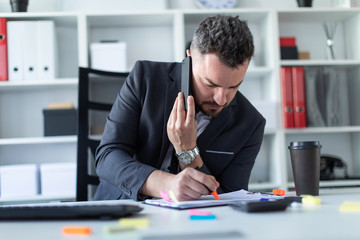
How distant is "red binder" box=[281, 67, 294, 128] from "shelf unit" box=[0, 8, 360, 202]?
0.11 ft

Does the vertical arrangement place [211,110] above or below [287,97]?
below

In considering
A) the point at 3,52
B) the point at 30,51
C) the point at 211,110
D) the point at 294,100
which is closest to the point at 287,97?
the point at 294,100

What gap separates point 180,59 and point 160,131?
1.34m

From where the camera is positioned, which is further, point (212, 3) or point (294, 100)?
point (212, 3)

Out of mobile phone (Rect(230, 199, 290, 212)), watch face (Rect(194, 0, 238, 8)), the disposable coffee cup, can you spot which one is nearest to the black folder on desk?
Answer: mobile phone (Rect(230, 199, 290, 212))

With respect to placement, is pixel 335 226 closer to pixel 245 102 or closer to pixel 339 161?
pixel 245 102

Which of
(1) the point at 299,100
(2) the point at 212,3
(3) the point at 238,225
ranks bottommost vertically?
(3) the point at 238,225

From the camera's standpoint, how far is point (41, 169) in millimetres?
2736

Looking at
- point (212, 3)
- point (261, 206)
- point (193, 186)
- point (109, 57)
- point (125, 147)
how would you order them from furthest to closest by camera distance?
point (212, 3), point (109, 57), point (125, 147), point (193, 186), point (261, 206)

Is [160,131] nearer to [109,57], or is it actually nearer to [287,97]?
[109,57]

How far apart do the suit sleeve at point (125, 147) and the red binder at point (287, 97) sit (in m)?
1.46

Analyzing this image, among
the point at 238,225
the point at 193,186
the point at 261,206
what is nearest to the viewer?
the point at 238,225

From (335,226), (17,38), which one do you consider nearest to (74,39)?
(17,38)

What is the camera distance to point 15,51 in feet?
9.02
